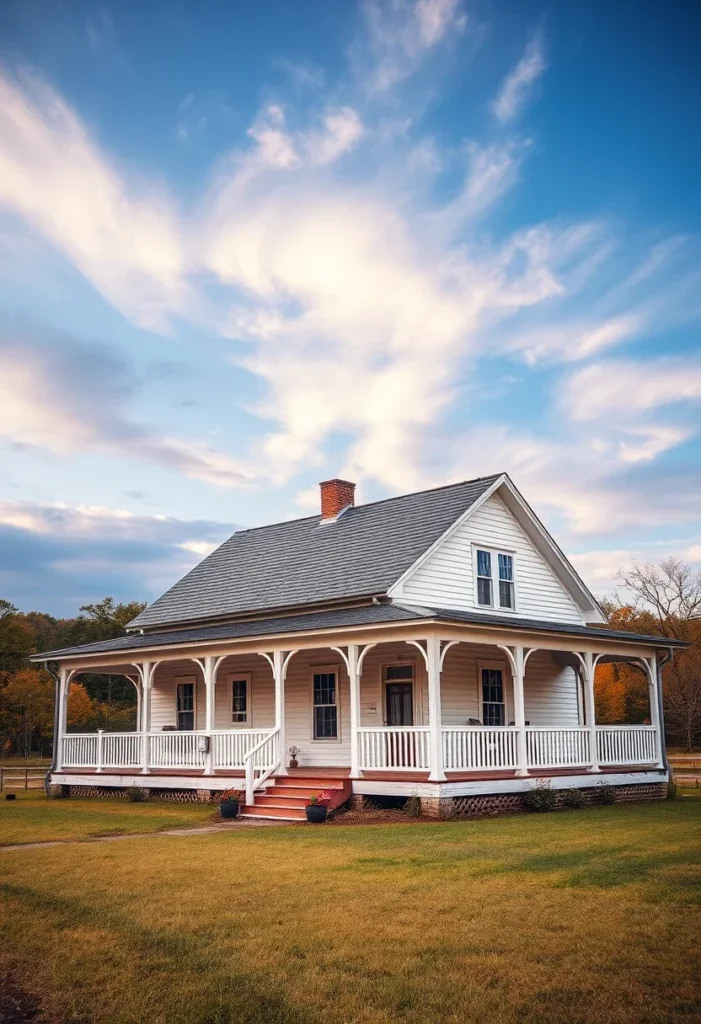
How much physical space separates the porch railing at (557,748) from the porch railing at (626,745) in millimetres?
568

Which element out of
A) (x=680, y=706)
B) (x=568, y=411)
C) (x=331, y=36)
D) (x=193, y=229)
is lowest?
(x=680, y=706)

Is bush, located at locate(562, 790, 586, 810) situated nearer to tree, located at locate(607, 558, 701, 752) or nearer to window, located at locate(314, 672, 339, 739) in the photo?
window, located at locate(314, 672, 339, 739)

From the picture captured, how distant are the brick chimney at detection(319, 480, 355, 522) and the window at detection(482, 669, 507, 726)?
6.88m

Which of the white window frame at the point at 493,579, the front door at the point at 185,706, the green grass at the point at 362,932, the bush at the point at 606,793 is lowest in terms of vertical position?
the bush at the point at 606,793

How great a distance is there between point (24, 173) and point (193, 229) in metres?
3.72

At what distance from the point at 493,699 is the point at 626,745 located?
3354mm

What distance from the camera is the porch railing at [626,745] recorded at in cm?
2239

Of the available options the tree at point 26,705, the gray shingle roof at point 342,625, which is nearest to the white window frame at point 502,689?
the gray shingle roof at point 342,625

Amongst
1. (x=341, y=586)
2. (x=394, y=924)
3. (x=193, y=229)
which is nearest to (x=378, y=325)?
(x=193, y=229)

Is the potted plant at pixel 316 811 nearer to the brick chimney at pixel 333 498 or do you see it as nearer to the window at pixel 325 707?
the window at pixel 325 707

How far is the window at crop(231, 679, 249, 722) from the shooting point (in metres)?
25.5

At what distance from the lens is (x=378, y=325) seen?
2341 cm

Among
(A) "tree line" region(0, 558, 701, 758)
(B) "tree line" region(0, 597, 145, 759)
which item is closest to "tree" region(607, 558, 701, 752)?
(A) "tree line" region(0, 558, 701, 758)

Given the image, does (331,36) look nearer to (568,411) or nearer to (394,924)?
(568,411)
